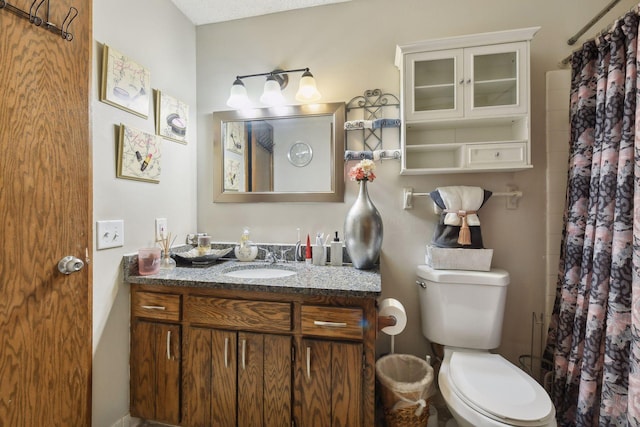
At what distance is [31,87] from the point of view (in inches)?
40.0

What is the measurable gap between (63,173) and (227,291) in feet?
2.67

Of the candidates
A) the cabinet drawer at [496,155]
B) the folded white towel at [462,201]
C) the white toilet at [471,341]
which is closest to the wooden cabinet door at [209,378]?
the white toilet at [471,341]

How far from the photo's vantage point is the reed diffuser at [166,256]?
5.09 feet

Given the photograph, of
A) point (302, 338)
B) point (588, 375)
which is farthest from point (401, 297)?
point (588, 375)

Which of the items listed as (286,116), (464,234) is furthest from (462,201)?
(286,116)

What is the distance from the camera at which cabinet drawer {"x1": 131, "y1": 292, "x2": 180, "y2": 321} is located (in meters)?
1.35

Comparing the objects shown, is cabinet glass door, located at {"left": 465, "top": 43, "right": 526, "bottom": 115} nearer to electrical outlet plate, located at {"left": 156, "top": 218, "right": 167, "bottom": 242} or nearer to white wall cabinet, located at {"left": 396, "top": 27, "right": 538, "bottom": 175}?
white wall cabinet, located at {"left": 396, "top": 27, "right": 538, "bottom": 175}

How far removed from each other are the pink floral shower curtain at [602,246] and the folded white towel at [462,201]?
1.39ft

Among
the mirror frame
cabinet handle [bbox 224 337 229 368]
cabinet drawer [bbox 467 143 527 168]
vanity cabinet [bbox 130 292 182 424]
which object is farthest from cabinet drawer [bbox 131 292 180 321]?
cabinet drawer [bbox 467 143 527 168]

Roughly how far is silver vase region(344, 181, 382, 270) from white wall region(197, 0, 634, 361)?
0.24m

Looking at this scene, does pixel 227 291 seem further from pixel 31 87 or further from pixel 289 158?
pixel 31 87

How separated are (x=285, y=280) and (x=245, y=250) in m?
0.55

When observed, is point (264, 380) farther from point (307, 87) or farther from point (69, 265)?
point (307, 87)

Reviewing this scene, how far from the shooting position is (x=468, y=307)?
1445mm
